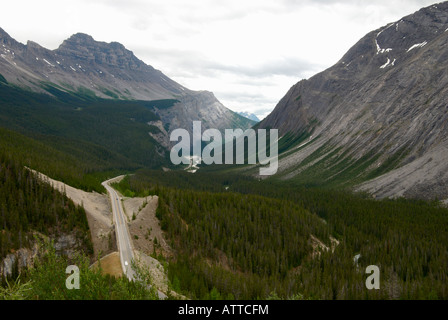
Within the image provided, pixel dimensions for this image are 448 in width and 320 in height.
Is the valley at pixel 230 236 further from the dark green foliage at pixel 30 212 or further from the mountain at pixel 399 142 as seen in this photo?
the mountain at pixel 399 142

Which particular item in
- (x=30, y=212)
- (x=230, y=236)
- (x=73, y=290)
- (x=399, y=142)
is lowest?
(x=73, y=290)

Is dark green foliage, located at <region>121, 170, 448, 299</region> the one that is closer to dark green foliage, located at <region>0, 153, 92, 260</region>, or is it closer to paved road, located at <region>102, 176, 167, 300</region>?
paved road, located at <region>102, 176, 167, 300</region>

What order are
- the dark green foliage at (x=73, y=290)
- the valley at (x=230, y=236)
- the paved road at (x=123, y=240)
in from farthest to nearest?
the paved road at (x=123, y=240)
the valley at (x=230, y=236)
the dark green foliage at (x=73, y=290)

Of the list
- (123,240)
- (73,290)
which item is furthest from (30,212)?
(73,290)

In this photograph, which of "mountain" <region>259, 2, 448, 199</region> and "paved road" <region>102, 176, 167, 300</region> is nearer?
"paved road" <region>102, 176, 167, 300</region>

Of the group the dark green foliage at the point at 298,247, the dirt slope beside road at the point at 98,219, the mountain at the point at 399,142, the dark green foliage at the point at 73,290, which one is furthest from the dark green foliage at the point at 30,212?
the mountain at the point at 399,142

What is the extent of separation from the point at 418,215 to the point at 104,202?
9221cm

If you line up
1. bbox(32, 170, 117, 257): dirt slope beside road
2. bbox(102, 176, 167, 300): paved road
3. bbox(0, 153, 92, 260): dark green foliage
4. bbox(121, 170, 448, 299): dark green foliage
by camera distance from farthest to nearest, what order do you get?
bbox(32, 170, 117, 257): dirt slope beside road, bbox(0, 153, 92, 260): dark green foliage, bbox(121, 170, 448, 299): dark green foliage, bbox(102, 176, 167, 300): paved road

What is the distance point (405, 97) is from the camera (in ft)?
565

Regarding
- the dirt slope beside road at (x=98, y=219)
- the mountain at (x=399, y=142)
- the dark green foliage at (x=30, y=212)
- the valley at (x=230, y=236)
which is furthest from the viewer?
the mountain at (x=399, y=142)

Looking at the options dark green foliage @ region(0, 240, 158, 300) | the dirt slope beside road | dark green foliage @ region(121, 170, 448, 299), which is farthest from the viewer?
the dirt slope beside road

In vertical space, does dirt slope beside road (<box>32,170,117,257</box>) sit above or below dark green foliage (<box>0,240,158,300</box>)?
above

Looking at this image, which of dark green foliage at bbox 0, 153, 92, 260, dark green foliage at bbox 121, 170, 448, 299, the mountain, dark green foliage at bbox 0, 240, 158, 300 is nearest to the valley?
dark green foliage at bbox 0, 240, 158, 300

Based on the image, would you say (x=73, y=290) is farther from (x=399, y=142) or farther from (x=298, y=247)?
(x=399, y=142)
